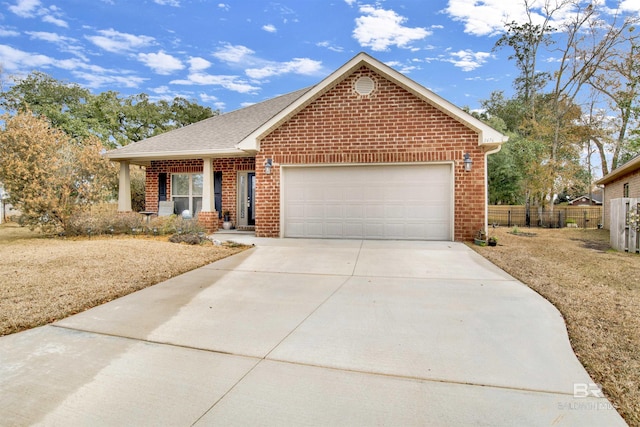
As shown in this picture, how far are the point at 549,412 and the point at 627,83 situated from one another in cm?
2532

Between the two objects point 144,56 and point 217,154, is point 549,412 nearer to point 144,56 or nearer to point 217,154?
point 217,154

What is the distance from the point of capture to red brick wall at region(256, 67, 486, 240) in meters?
9.21

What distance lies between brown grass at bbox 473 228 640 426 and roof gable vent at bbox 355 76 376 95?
5244 millimetres

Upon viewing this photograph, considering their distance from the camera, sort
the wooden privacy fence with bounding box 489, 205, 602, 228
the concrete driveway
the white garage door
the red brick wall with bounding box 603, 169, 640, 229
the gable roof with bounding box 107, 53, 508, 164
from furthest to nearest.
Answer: the wooden privacy fence with bounding box 489, 205, 602, 228 < the red brick wall with bounding box 603, 169, 640, 229 < the white garage door < the gable roof with bounding box 107, 53, 508, 164 < the concrete driveway

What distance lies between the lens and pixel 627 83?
1947 centimetres

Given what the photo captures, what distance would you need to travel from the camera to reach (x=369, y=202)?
984 cm

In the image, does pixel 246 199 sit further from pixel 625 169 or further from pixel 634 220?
pixel 625 169

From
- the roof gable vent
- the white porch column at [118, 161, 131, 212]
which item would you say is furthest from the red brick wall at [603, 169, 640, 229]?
the white porch column at [118, 161, 131, 212]

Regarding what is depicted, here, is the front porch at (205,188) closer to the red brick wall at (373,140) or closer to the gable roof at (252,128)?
the gable roof at (252,128)

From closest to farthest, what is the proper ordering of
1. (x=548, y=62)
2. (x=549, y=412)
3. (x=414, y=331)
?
(x=549, y=412) < (x=414, y=331) < (x=548, y=62)

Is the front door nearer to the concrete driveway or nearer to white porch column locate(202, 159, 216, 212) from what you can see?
white porch column locate(202, 159, 216, 212)

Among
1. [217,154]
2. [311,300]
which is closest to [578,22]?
[217,154]

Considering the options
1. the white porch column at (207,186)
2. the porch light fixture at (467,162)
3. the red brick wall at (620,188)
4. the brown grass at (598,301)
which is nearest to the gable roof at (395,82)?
the porch light fixture at (467,162)

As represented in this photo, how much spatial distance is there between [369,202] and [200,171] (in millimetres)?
6757
